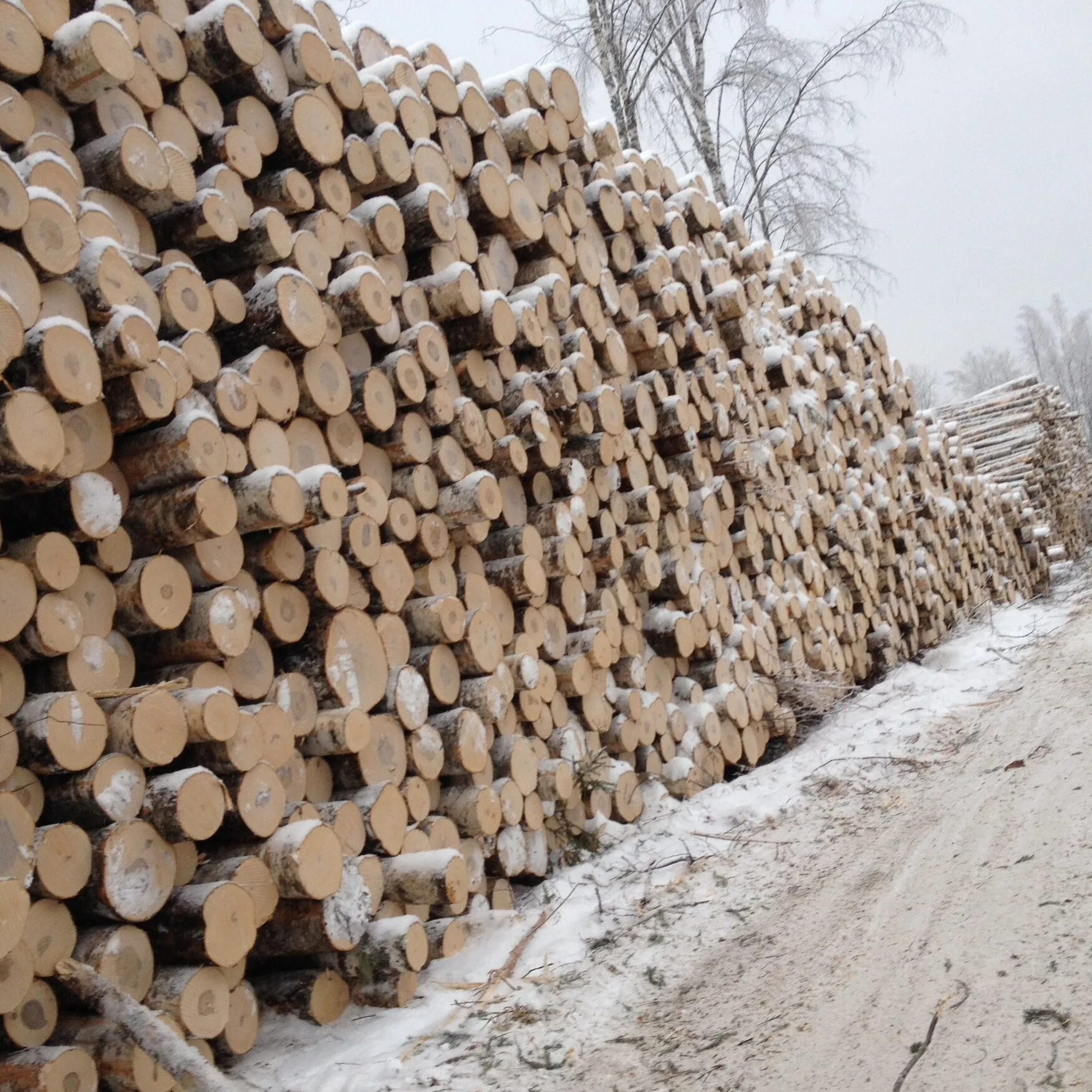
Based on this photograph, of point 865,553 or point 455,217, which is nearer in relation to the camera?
point 455,217

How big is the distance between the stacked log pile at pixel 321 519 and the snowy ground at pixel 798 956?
0.20 metres

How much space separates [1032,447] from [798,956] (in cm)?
1047

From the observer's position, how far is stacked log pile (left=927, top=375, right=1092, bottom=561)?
1166 cm

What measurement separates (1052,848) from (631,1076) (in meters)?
1.35

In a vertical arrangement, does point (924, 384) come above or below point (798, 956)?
above

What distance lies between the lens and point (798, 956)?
2.83 meters

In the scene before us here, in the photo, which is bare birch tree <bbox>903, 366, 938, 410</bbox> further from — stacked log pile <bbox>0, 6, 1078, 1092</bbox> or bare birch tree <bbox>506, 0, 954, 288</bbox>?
stacked log pile <bbox>0, 6, 1078, 1092</bbox>

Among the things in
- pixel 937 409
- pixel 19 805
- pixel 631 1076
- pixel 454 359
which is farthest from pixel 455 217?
pixel 937 409

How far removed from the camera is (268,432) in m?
2.98

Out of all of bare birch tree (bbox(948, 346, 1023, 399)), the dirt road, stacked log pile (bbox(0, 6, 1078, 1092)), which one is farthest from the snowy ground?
bare birch tree (bbox(948, 346, 1023, 399))

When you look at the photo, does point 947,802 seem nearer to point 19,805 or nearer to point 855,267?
point 19,805

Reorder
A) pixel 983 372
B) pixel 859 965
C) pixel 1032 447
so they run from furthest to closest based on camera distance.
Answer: pixel 983 372 → pixel 1032 447 → pixel 859 965

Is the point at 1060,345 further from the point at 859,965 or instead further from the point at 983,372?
the point at 859,965

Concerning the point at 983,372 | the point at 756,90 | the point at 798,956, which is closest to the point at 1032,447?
the point at 756,90
